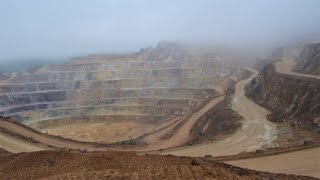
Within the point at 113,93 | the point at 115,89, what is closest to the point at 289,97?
the point at 113,93

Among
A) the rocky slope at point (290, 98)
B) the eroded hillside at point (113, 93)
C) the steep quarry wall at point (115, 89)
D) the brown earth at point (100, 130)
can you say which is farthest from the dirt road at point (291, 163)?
the steep quarry wall at point (115, 89)

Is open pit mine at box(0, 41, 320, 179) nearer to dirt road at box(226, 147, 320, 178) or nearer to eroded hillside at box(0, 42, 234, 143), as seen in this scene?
dirt road at box(226, 147, 320, 178)

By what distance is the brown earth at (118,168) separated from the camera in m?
24.4

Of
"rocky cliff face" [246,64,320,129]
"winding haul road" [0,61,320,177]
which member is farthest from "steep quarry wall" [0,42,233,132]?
"winding haul road" [0,61,320,177]

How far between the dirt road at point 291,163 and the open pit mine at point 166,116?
82 mm

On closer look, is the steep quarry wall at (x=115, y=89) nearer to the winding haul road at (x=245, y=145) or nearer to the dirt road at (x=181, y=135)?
the dirt road at (x=181, y=135)

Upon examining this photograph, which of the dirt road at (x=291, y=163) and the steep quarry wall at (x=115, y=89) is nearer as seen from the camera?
the dirt road at (x=291, y=163)

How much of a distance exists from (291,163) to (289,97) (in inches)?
1208

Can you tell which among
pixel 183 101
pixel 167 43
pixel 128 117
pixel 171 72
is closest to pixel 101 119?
pixel 128 117

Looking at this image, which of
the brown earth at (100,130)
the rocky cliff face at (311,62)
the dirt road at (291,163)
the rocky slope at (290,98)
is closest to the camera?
the dirt road at (291,163)

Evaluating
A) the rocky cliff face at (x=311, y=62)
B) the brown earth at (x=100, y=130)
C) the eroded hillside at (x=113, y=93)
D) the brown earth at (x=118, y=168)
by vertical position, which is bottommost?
the brown earth at (x=100, y=130)

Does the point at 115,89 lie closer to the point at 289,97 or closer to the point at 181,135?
the point at 181,135

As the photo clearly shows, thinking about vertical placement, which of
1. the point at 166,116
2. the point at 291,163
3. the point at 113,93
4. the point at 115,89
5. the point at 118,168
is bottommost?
the point at 166,116

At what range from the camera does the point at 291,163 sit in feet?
115
